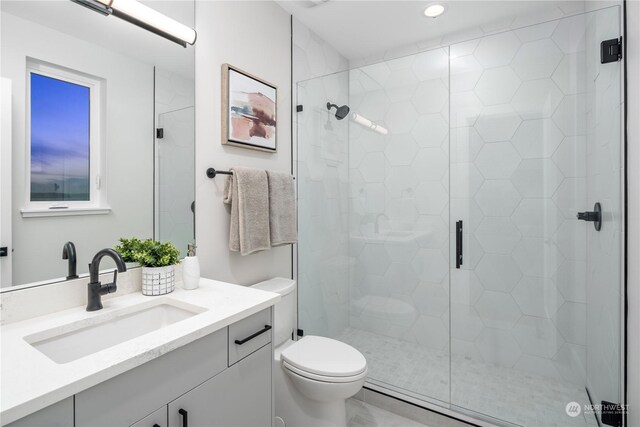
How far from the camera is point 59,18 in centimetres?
109

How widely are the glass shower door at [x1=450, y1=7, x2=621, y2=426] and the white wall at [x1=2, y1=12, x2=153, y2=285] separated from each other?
1.74 metres

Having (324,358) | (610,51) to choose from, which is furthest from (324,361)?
(610,51)

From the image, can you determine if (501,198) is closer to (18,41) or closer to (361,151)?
(361,151)

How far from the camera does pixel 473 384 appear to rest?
1901 mm

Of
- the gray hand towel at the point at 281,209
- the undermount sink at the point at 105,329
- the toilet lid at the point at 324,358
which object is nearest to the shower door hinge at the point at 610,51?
the gray hand towel at the point at 281,209

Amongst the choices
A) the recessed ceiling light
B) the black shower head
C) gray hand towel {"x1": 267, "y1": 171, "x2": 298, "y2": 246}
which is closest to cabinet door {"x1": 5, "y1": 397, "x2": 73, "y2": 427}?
gray hand towel {"x1": 267, "y1": 171, "x2": 298, "y2": 246}

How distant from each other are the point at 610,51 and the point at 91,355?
225 centimetres

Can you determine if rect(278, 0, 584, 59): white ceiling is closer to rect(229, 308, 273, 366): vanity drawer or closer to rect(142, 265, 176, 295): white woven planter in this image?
rect(142, 265, 176, 295): white woven planter

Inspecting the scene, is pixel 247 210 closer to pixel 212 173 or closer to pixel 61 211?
pixel 212 173

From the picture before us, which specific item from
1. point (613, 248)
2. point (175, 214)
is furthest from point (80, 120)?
point (613, 248)

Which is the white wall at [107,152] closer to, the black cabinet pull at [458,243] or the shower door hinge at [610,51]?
the black cabinet pull at [458,243]

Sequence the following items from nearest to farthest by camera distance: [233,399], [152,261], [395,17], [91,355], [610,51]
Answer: [91,355], [233,399], [152,261], [610,51], [395,17]

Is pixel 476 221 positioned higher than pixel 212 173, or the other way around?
pixel 212 173

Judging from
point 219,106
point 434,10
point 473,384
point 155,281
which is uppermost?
point 434,10
